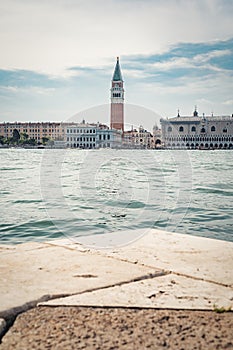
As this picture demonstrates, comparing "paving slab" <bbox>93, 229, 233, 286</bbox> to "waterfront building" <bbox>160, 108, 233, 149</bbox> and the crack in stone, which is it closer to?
the crack in stone

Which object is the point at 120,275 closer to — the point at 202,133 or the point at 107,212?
the point at 107,212

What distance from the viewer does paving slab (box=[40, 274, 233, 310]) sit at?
1.38 metres

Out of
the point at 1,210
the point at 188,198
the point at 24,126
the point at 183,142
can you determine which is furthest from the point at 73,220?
the point at 24,126

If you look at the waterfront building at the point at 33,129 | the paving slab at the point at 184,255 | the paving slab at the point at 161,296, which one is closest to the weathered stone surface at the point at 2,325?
the paving slab at the point at 161,296

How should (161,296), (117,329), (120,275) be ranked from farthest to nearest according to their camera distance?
(120,275) < (161,296) < (117,329)

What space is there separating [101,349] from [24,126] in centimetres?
8955

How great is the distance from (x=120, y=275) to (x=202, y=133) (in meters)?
77.6

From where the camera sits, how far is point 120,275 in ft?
5.50

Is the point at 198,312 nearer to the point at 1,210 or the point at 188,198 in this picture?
the point at 1,210

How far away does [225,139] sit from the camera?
7838 cm

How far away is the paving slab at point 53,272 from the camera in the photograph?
1.49m

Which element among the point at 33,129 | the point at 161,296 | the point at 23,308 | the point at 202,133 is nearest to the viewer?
the point at 23,308

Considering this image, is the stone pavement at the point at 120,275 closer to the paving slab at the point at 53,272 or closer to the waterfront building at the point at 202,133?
the paving slab at the point at 53,272

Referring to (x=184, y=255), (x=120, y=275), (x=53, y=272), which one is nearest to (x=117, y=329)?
(x=120, y=275)
